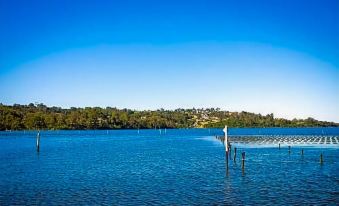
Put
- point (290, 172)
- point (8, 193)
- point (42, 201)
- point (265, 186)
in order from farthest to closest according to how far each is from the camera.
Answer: point (290, 172) < point (265, 186) < point (8, 193) < point (42, 201)

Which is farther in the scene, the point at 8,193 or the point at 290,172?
the point at 290,172

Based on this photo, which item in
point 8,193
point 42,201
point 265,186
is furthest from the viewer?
point 265,186

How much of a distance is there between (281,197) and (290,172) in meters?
19.8

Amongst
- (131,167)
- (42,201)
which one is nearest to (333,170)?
(131,167)

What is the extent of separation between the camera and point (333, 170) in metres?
56.2

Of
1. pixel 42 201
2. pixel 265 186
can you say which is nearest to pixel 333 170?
pixel 265 186

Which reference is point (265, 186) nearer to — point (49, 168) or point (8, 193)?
point (8, 193)

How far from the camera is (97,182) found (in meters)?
45.9

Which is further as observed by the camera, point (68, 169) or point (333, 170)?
point (68, 169)

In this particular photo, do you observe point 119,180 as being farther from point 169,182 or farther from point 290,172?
point 290,172

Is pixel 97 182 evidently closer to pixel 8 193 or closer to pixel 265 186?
pixel 8 193

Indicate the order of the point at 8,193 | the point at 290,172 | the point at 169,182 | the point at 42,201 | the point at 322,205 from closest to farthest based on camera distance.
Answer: the point at 322,205
the point at 42,201
the point at 8,193
the point at 169,182
the point at 290,172

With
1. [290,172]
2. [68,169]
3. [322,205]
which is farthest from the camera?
[68,169]

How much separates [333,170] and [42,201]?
4058 cm
